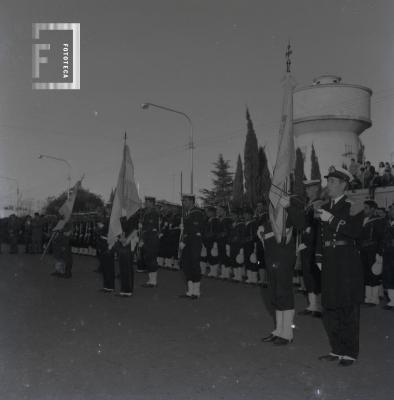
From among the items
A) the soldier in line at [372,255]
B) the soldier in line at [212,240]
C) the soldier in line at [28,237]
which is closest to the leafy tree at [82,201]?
the soldier in line at [28,237]

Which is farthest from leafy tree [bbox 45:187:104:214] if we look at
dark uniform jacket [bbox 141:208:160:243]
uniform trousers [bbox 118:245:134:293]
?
uniform trousers [bbox 118:245:134:293]

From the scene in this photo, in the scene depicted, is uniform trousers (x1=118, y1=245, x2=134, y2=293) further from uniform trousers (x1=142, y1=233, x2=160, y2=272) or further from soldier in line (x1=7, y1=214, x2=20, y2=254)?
soldier in line (x1=7, y1=214, x2=20, y2=254)

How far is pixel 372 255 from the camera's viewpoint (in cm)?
1060

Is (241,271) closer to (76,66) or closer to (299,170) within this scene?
(76,66)

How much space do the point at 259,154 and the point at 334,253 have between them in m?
35.9

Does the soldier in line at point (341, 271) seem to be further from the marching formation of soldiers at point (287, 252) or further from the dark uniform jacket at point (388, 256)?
the dark uniform jacket at point (388, 256)

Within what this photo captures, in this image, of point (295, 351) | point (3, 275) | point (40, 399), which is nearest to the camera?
point (40, 399)

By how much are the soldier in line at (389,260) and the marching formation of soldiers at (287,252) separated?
2cm

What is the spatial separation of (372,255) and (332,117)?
32.4 metres

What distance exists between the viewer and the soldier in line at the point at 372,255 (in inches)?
408

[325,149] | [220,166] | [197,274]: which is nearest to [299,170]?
[325,149]

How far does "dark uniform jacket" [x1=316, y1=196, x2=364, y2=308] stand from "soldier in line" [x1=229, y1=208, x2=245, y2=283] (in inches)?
295

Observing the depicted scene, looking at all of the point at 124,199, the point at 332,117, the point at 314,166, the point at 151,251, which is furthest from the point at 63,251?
the point at 314,166

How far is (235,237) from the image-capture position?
13922 mm
